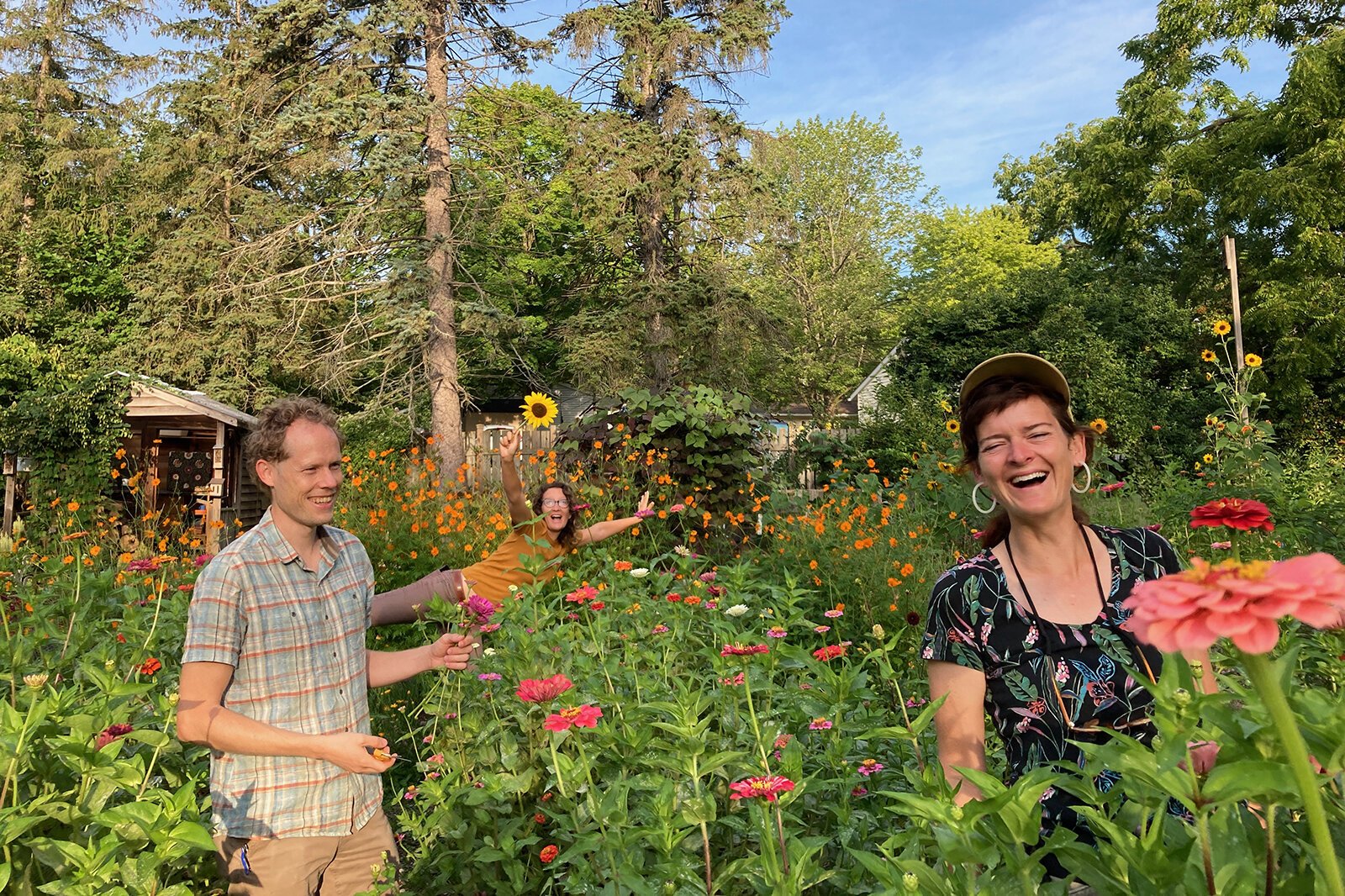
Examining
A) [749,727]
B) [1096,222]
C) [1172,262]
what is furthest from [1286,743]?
[1172,262]

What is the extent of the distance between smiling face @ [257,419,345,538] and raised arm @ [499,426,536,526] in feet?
4.94

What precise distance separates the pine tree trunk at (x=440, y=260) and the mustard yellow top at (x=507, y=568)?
9.91m

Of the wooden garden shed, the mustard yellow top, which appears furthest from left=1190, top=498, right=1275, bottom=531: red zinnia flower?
the wooden garden shed

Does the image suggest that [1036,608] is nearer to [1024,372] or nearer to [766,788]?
[1024,372]

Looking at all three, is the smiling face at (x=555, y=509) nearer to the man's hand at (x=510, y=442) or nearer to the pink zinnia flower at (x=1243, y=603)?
the man's hand at (x=510, y=442)

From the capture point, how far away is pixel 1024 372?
176 centimetres

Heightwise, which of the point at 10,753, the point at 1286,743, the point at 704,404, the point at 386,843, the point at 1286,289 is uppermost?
the point at 1286,289

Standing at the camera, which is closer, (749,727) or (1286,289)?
(749,727)

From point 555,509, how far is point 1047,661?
301 cm

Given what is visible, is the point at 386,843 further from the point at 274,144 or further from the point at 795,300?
the point at 795,300

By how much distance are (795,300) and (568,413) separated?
806 cm

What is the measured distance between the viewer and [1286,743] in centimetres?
45

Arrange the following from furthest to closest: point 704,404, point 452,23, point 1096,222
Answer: point 1096,222 < point 452,23 < point 704,404

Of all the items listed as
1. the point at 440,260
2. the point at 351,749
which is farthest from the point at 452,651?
the point at 440,260
